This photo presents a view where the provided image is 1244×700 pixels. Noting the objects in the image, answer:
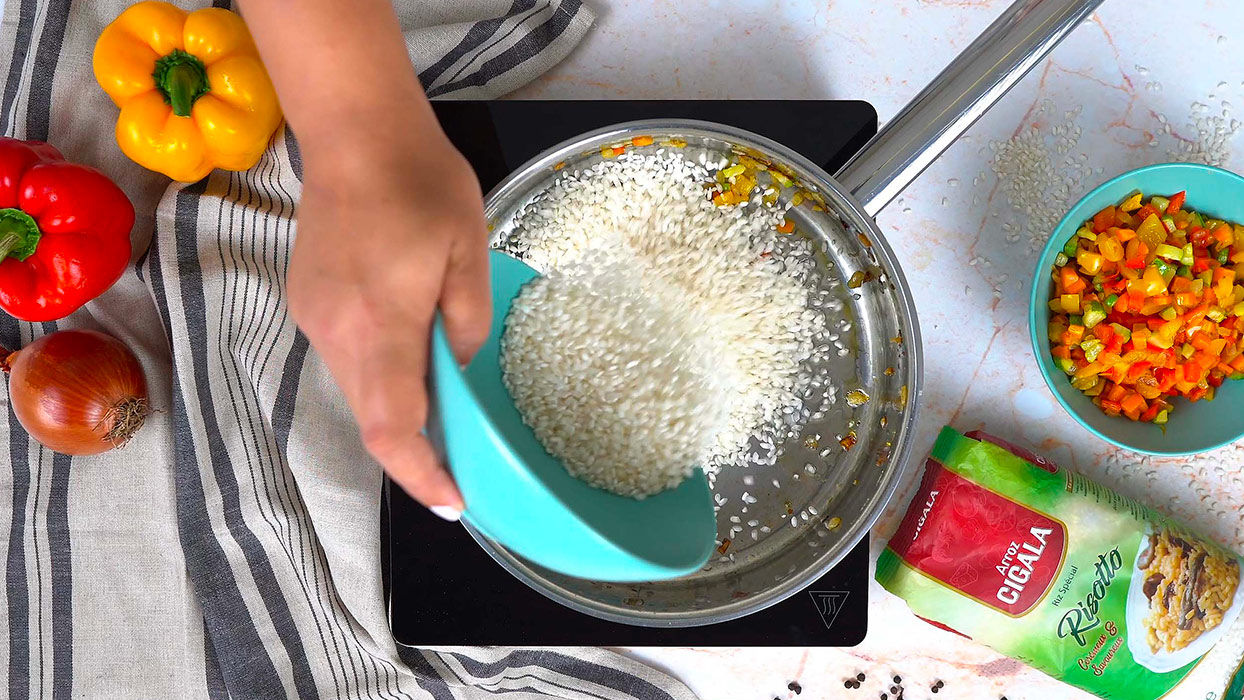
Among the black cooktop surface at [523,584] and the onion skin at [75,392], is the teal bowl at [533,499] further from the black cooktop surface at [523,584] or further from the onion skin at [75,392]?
the onion skin at [75,392]

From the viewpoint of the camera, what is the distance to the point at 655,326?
31.8 inches

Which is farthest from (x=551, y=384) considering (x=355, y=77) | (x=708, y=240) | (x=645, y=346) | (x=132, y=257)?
(x=132, y=257)

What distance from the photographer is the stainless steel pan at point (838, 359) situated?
783 mm

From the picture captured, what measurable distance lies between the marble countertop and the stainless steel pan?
91 millimetres

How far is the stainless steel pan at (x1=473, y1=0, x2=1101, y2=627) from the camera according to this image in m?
0.78

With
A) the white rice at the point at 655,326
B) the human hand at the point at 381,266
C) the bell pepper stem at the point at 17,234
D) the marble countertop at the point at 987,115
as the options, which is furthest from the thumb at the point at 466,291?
the bell pepper stem at the point at 17,234

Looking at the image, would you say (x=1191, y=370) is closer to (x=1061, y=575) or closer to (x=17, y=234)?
(x=1061, y=575)

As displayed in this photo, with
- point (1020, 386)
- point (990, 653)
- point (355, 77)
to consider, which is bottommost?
point (990, 653)

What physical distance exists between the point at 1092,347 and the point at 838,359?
0.78ft

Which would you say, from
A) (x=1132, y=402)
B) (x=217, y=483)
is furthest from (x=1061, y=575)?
(x=217, y=483)

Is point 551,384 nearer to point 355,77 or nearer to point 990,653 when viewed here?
point 355,77

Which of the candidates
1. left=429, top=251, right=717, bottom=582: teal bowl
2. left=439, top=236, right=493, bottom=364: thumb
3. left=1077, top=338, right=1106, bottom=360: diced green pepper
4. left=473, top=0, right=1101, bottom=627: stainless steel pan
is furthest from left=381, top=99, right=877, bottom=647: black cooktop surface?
left=439, top=236, right=493, bottom=364: thumb

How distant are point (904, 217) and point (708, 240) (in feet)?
0.84

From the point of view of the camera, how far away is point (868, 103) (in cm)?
89
